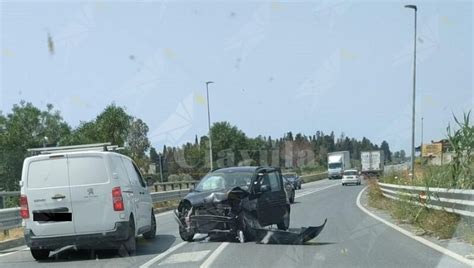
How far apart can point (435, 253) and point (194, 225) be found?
A: 4.82m

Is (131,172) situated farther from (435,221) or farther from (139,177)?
(435,221)

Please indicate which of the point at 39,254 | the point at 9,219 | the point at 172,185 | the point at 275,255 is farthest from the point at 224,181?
the point at 172,185

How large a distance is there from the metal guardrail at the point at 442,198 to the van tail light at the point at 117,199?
256 inches

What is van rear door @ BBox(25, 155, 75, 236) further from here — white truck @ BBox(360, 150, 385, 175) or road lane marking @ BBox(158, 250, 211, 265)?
white truck @ BBox(360, 150, 385, 175)

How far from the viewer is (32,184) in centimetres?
1155

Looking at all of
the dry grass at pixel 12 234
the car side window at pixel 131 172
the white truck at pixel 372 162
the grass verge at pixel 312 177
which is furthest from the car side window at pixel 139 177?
the grass verge at pixel 312 177

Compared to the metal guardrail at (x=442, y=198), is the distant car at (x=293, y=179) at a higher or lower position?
lower

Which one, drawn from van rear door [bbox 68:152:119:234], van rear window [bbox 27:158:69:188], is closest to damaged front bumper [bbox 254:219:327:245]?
van rear door [bbox 68:152:119:234]

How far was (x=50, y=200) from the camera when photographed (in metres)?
11.4

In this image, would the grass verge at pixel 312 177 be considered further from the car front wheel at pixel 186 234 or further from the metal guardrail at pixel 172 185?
the car front wheel at pixel 186 234

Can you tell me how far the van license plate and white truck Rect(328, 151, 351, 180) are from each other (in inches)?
2741

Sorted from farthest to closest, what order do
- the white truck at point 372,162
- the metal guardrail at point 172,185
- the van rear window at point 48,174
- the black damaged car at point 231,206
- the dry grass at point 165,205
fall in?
the white truck at point 372,162, the metal guardrail at point 172,185, the dry grass at point 165,205, the black damaged car at point 231,206, the van rear window at point 48,174

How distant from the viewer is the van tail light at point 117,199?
11.5 meters

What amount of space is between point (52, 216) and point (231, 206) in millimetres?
3524
